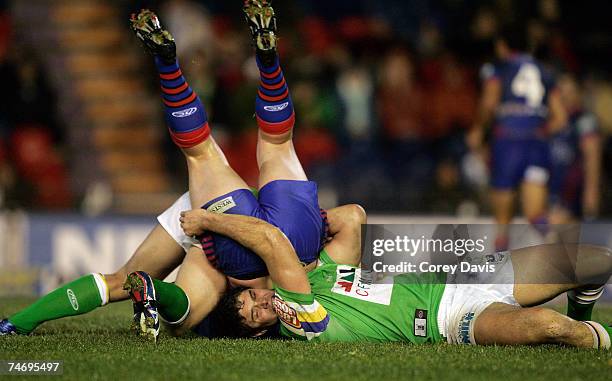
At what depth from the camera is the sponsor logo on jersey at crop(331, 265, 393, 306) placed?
5934 millimetres

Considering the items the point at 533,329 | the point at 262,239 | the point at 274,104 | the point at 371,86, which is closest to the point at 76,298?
the point at 262,239

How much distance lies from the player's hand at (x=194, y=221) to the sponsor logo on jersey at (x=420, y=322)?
131cm

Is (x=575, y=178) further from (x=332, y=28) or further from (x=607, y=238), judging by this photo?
(x=332, y=28)

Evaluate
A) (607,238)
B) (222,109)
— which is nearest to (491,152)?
(607,238)

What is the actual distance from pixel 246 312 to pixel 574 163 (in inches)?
Answer: 309

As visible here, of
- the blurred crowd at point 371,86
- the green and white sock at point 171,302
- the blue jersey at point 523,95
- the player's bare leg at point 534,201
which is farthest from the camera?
the blurred crowd at point 371,86

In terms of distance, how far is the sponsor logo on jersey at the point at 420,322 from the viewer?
19.2 feet

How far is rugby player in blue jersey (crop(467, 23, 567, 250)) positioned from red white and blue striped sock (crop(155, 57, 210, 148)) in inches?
181

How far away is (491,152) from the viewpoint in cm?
1082

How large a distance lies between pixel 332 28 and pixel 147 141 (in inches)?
116

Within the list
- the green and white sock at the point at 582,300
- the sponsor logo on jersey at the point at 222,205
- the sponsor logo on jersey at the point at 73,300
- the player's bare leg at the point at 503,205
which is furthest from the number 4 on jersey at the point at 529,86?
the sponsor logo on jersey at the point at 73,300

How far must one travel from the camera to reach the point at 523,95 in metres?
10.5

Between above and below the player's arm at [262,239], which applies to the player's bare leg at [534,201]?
below

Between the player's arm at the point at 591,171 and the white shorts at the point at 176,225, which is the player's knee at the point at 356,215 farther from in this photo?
the player's arm at the point at 591,171
